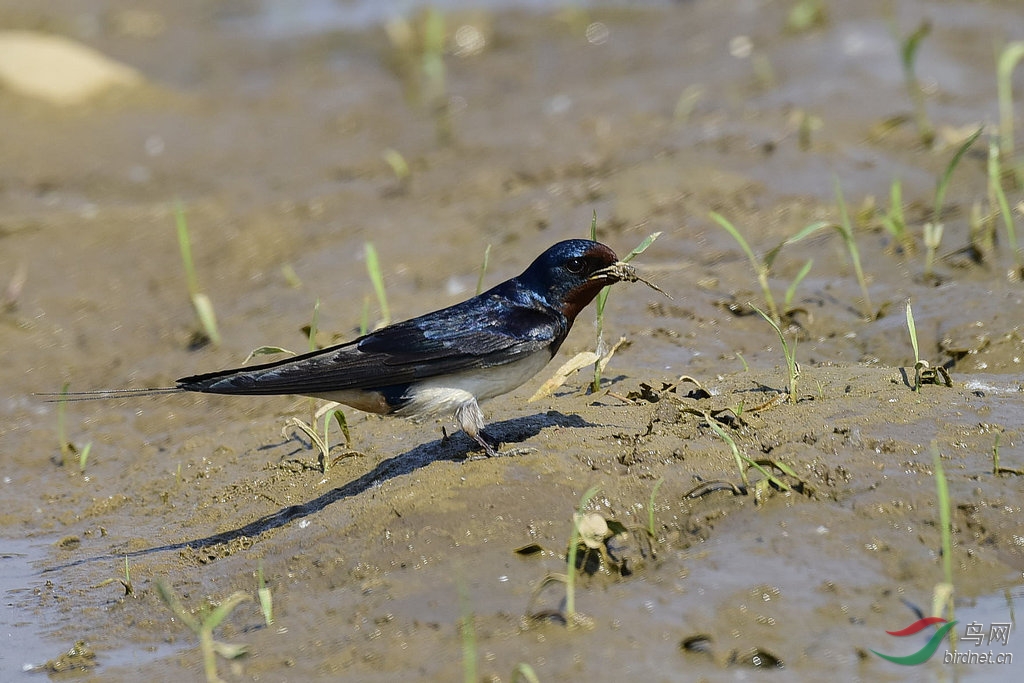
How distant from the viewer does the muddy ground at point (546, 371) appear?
345cm

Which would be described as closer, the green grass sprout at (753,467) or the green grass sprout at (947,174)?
the green grass sprout at (753,467)

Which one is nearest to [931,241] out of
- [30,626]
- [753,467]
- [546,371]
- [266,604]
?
[546,371]

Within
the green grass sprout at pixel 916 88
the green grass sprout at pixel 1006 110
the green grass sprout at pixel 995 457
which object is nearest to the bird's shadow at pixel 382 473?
the green grass sprout at pixel 995 457

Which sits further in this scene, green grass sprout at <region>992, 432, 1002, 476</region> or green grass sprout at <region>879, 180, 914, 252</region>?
green grass sprout at <region>879, 180, 914, 252</region>

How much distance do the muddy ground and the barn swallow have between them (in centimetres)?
22

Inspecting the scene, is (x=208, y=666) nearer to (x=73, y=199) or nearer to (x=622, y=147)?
(x=622, y=147)

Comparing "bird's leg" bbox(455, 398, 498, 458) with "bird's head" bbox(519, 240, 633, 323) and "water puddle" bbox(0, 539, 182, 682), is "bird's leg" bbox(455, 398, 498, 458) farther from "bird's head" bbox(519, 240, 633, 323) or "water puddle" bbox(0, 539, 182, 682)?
"water puddle" bbox(0, 539, 182, 682)

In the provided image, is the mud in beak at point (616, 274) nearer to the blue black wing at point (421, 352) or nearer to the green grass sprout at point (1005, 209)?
the blue black wing at point (421, 352)

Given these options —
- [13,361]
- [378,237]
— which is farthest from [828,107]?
[13,361]

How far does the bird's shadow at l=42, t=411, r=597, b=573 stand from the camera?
4.31 m

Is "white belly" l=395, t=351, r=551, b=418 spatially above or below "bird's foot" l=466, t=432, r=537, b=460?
above

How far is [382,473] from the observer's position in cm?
443

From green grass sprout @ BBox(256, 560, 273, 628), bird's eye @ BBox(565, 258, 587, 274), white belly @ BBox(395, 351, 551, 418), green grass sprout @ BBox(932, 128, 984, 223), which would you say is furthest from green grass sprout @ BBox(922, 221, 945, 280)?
green grass sprout @ BBox(256, 560, 273, 628)

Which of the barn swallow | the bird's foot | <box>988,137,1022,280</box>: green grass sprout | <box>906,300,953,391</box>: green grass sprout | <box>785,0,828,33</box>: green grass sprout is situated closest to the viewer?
the bird's foot
